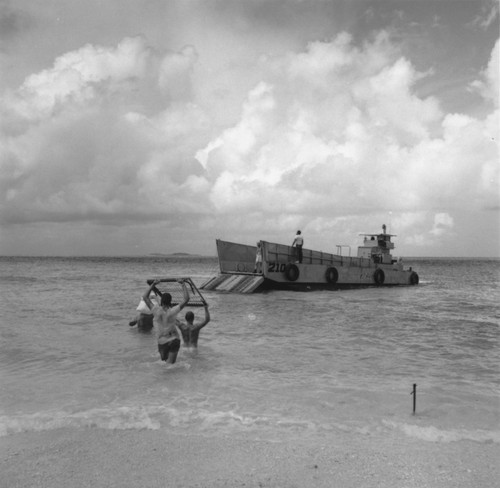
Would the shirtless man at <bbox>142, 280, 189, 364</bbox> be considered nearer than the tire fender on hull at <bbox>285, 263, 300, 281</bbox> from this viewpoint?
Yes

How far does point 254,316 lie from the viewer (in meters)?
16.4

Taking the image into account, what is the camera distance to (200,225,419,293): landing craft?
2634 centimetres

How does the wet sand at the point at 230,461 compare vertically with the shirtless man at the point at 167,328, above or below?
below

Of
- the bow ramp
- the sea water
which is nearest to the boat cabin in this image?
the bow ramp

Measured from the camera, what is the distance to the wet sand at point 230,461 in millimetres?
4066

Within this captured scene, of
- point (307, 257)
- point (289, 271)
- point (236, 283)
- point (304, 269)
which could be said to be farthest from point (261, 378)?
point (307, 257)

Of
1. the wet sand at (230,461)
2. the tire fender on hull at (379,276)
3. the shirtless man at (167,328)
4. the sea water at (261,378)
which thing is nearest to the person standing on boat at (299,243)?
the tire fender on hull at (379,276)

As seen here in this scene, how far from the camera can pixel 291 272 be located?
26953 mm

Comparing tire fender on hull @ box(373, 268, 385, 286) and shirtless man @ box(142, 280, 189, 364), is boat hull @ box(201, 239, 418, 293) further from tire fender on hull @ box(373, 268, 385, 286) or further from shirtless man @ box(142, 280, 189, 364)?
shirtless man @ box(142, 280, 189, 364)

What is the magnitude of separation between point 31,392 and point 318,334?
27.1 ft

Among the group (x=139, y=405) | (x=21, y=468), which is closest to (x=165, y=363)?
(x=139, y=405)

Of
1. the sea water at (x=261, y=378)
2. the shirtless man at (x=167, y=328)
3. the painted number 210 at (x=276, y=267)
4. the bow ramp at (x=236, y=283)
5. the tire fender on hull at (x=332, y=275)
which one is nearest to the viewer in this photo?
the sea water at (x=261, y=378)

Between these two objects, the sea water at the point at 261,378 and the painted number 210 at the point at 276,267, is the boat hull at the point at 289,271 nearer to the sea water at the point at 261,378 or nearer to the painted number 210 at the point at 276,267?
the painted number 210 at the point at 276,267

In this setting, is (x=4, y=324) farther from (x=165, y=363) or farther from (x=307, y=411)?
(x=307, y=411)
